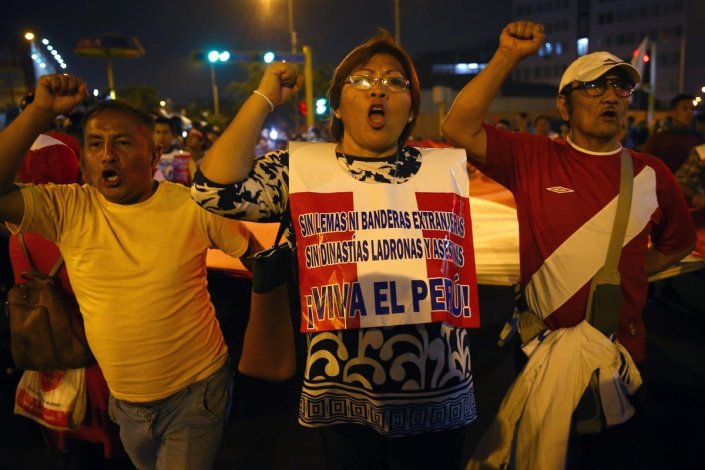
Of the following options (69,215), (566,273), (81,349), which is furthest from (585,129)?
(81,349)

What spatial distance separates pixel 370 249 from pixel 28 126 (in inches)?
52.7

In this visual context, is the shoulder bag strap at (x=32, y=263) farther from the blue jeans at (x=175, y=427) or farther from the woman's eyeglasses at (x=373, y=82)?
the woman's eyeglasses at (x=373, y=82)

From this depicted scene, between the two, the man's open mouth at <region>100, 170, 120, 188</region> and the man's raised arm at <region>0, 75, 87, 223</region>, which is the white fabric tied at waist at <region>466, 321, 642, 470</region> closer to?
the man's open mouth at <region>100, 170, 120, 188</region>

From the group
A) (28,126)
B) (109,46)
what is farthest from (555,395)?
(109,46)

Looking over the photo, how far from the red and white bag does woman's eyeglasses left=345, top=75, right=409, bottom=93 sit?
5.85ft

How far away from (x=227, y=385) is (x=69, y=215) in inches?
37.4

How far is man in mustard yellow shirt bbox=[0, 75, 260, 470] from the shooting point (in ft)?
7.00

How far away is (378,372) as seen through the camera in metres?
1.79

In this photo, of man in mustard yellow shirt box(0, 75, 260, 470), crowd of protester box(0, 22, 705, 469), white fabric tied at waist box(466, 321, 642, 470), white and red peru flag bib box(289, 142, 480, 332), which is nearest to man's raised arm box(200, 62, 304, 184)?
crowd of protester box(0, 22, 705, 469)

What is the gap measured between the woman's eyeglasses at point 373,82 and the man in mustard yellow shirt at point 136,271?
2.58ft

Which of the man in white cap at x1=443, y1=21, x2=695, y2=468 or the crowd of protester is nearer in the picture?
the crowd of protester

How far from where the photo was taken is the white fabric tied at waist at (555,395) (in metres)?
2.29

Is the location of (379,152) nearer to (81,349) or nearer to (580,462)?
(81,349)

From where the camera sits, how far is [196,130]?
7.95m
